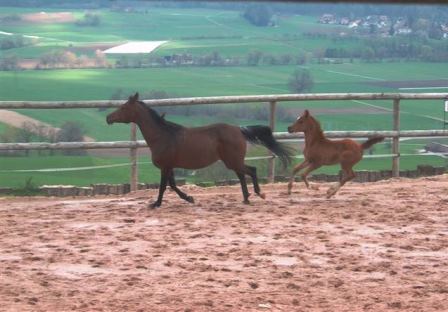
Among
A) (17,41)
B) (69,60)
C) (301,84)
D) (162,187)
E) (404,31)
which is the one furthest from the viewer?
(69,60)

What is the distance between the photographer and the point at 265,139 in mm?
9422

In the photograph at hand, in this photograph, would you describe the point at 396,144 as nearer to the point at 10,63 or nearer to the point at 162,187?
the point at 162,187

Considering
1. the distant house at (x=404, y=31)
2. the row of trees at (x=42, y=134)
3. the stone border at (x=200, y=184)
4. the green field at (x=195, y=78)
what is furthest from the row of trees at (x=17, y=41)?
the stone border at (x=200, y=184)

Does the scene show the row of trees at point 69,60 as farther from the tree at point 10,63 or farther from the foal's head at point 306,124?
the foal's head at point 306,124

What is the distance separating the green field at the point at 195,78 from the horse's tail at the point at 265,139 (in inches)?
82.9

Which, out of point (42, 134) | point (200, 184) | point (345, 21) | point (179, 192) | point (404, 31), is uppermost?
point (345, 21)

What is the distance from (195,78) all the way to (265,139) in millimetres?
18307

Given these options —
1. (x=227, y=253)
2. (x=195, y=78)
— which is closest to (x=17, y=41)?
(x=195, y=78)

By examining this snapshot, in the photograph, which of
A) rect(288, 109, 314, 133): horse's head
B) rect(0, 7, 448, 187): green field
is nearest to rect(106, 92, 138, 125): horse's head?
rect(288, 109, 314, 133): horse's head

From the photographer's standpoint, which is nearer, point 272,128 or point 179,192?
point 179,192

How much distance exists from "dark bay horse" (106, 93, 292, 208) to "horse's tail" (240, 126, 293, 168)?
3cm

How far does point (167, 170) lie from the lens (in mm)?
9047

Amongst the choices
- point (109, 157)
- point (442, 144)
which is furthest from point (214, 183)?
point (442, 144)

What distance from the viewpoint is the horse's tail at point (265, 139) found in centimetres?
932
